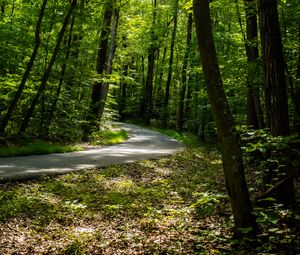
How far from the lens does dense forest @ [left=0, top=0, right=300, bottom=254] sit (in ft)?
19.7

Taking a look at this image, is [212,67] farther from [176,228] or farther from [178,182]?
[178,182]

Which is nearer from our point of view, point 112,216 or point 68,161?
point 112,216

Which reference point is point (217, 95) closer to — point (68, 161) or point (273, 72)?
point (273, 72)

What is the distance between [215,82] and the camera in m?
5.87

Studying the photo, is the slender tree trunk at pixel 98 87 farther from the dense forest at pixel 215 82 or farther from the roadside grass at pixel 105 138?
the roadside grass at pixel 105 138

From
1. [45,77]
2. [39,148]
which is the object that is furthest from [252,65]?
[45,77]

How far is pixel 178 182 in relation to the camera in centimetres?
1199

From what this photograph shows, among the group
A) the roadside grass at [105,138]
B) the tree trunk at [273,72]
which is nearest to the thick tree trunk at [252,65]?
the tree trunk at [273,72]

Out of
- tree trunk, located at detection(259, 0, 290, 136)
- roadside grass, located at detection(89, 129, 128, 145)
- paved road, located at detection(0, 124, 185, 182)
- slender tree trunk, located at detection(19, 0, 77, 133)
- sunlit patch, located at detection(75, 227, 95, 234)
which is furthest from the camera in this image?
roadside grass, located at detection(89, 129, 128, 145)

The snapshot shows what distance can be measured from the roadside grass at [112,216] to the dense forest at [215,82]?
0.92 metres

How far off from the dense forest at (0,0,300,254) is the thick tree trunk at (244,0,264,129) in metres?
0.04

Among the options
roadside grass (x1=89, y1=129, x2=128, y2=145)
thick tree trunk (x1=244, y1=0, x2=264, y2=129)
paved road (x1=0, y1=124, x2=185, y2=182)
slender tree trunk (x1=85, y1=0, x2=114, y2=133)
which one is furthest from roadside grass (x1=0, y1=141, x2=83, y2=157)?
thick tree trunk (x1=244, y1=0, x2=264, y2=129)

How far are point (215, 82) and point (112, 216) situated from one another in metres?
→ 4.32

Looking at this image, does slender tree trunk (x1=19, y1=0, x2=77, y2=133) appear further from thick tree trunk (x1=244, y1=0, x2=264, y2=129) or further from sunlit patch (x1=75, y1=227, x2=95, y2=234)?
sunlit patch (x1=75, y1=227, x2=95, y2=234)
